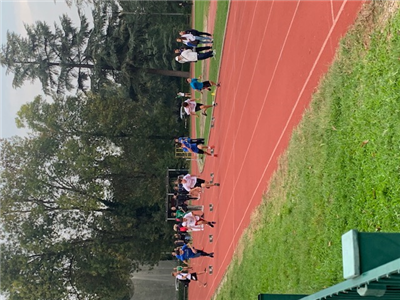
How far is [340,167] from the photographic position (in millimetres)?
6281

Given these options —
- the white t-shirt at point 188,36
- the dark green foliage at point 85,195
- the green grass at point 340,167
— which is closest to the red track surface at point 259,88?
the green grass at point 340,167

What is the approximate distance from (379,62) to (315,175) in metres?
2.27

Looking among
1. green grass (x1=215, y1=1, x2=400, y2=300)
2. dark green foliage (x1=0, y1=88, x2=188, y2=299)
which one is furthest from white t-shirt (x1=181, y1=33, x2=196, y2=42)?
dark green foliage (x1=0, y1=88, x2=188, y2=299)

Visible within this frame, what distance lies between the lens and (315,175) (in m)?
7.14

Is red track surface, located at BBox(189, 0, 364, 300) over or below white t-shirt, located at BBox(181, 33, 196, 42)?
below

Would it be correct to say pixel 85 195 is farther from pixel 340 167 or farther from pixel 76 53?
pixel 340 167

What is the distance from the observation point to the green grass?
5.24 meters

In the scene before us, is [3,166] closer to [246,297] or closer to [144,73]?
[144,73]

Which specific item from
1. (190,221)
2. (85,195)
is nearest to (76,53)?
(85,195)

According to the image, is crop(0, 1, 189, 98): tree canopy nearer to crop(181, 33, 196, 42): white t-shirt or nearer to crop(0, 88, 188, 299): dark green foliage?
crop(0, 88, 188, 299): dark green foliage

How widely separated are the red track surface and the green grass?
639 millimetres

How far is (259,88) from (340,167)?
5.23m

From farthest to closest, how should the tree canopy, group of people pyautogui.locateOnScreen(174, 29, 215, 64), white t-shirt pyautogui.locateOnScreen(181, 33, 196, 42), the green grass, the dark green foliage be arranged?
the dark green foliage
the tree canopy
white t-shirt pyautogui.locateOnScreen(181, 33, 196, 42)
group of people pyautogui.locateOnScreen(174, 29, 215, 64)
the green grass

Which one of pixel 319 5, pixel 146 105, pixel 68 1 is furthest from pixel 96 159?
pixel 319 5
